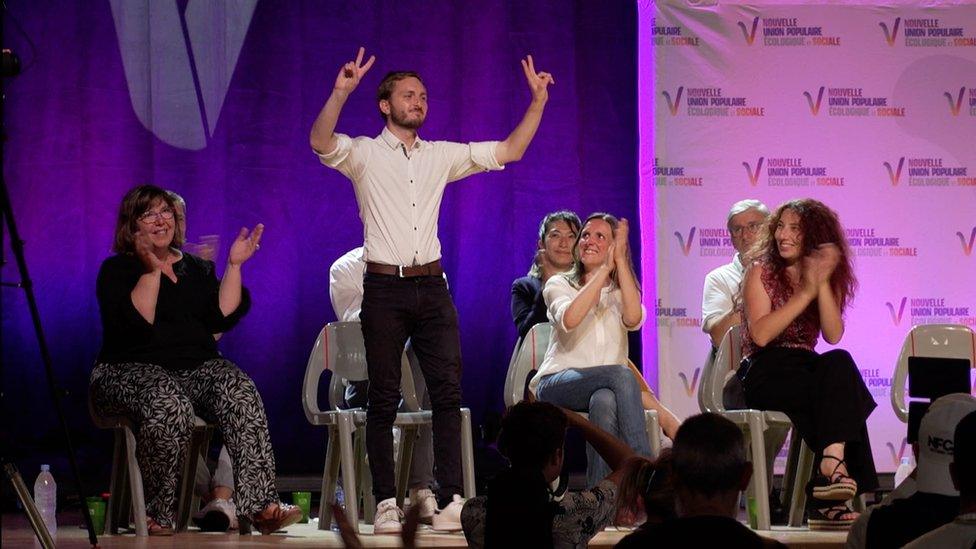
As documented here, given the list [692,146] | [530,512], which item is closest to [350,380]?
[692,146]

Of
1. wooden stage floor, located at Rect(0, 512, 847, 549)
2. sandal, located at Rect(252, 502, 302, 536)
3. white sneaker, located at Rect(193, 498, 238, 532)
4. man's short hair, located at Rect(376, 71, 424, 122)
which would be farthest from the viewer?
white sneaker, located at Rect(193, 498, 238, 532)

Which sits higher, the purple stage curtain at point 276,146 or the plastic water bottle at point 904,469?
the purple stage curtain at point 276,146

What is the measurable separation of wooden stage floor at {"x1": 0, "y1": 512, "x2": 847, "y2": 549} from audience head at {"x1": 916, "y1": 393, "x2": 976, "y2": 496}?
1821 mm

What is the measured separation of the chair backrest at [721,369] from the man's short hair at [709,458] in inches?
119

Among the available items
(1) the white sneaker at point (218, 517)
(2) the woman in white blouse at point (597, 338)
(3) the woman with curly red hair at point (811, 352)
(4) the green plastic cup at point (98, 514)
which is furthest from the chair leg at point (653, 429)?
(4) the green plastic cup at point (98, 514)

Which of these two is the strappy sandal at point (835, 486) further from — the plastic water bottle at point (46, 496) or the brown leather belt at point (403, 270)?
the plastic water bottle at point (46, 496)

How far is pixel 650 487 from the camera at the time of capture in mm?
2650

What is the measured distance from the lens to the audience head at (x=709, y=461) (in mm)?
2129

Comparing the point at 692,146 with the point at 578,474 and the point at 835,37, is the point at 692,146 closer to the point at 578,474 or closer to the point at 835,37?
the point at 835,37

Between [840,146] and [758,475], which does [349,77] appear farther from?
[840,146]

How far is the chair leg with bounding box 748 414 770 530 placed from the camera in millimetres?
4730

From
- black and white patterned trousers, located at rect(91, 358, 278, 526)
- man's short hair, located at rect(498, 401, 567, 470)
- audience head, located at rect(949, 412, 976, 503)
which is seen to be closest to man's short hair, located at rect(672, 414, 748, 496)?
audience head, located at rect(949, 412, 976, 503)

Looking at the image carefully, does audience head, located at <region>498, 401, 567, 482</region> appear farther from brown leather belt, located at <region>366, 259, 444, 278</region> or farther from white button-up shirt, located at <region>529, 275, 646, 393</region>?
white button-up shirt, located at <region>529, 275, 646, 393</region>

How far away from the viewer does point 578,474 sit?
6.87m
